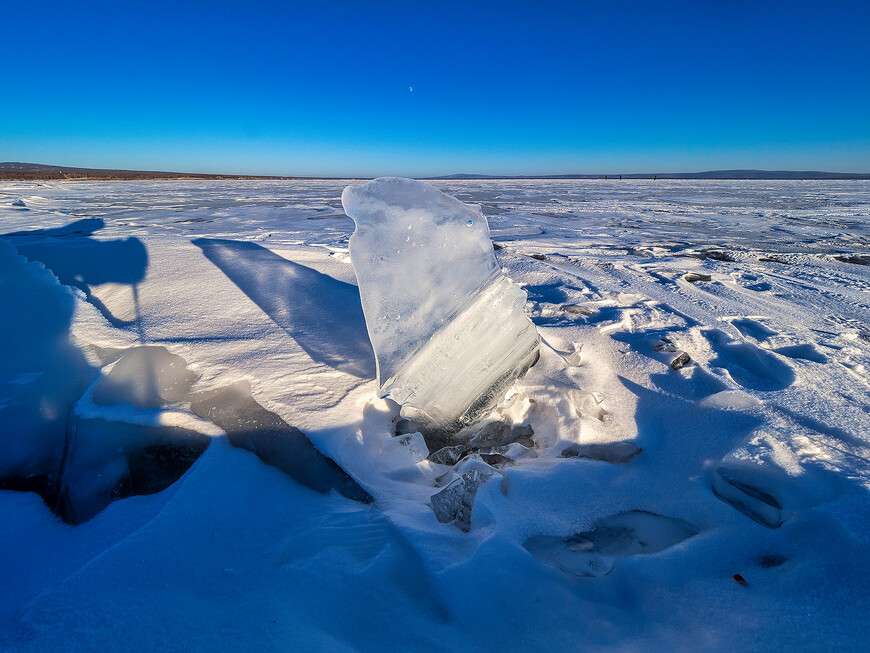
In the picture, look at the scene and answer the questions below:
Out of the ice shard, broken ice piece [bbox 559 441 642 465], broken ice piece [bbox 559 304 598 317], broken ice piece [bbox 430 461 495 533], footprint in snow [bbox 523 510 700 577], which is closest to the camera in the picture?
footprint in snow [bbox 523 510 700 577]

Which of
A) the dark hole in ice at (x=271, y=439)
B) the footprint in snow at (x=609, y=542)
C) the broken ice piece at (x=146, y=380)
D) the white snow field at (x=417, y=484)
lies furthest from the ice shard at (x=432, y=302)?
the broken ice piece at (x=146, y=380)

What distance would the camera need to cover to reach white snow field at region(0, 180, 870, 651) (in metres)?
0.91

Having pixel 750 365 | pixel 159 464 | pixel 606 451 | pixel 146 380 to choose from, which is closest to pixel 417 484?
pixel 606 451

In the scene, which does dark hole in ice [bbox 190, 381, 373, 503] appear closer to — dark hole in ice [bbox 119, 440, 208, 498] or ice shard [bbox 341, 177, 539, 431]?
dark hole in ice [bbox 119, 440, 208, 498]

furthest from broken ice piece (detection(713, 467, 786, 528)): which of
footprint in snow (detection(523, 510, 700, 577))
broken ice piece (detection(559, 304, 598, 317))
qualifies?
broken ice piece (detection(559, 304, 598, 317))

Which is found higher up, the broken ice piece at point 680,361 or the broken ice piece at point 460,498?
the broken ice piece at point 680,361

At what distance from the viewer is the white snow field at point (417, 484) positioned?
915 millimetres

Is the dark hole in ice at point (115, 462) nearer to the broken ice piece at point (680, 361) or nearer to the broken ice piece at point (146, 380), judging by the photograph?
the broken ice piece at point (146, 380)

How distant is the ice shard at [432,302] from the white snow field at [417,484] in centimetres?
12

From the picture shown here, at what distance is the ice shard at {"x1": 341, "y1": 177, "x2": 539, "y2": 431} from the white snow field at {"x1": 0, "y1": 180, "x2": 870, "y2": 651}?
0.12 m

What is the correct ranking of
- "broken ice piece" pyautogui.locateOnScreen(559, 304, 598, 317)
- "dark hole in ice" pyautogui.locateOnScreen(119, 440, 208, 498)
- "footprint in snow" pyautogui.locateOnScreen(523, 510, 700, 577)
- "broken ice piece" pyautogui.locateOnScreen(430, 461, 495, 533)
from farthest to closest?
"broken ice piece" pyautogui.locateOnScreen(559, 304, 598, 317)
"dark hole in ice" pyautogui.locateOnScreen(119, 440, 208, 498)
"broken ice piece" pyautogui.locateOnScreen(430, 461, 495, 533)
"footprint in snow" pyautogui.locateOnScreen(523, 510, 700, 577)

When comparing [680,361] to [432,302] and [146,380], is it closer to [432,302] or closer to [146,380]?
[432,302]

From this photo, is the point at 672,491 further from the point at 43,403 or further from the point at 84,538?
the point at 43,403

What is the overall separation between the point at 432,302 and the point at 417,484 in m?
0.74
